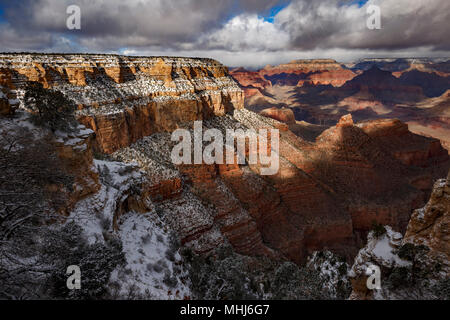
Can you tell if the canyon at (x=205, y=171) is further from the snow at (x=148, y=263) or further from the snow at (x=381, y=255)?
the snow at (x=381, y=255)

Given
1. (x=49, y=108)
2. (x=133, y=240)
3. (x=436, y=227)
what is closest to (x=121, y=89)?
(x=49, y=108)

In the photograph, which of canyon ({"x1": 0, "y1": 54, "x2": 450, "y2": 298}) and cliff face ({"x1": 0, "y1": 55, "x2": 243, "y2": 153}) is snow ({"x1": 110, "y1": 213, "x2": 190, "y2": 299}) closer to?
canyon ({"x1": 0, "y1": 54, "x2": 450, "y2": 298})

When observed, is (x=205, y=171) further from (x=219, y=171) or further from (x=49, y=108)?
(x=49, y=108)

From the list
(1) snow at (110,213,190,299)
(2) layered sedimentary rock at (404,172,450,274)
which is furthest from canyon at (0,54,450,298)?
(2) layered sedimentary rock at (404,172,450,274)

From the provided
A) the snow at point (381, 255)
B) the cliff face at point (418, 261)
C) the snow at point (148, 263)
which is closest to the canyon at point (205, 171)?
the snow at point (148, 263)

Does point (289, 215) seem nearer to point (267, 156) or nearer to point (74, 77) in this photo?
point (267, 156)
